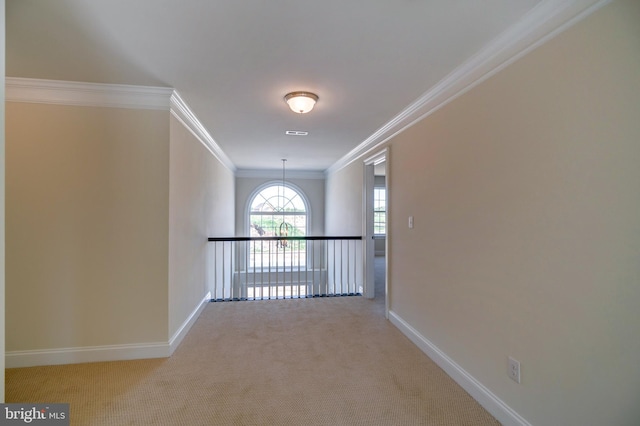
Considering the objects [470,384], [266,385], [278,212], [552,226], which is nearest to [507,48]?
[552,226]

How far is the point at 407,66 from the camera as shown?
202 centimetres

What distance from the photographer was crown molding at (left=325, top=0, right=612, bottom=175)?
1349 mm

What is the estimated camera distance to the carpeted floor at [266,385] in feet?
5.89

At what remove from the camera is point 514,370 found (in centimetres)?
165

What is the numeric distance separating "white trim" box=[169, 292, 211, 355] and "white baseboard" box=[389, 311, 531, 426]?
230cm

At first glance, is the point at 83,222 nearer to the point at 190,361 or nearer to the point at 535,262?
the point at 190,361

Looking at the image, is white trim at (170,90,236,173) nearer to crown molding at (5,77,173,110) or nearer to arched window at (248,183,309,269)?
crown molding at (5,77,173,110)

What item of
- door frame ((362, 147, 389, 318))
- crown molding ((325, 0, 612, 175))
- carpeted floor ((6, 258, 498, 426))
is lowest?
carpeted floor ((6, 258, 498, 426))

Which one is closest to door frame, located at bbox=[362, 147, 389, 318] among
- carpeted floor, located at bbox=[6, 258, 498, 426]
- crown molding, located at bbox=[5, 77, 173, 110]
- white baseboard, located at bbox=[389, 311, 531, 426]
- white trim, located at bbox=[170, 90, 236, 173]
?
carpeted floor, located at bbox=[6, 258, 498, 426]

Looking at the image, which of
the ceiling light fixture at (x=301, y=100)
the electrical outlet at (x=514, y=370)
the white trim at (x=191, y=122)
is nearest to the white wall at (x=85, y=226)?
the white trim at (x=191, y=122)

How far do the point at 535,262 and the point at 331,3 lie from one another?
5.64ft

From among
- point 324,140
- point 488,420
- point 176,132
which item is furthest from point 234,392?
point 324,140

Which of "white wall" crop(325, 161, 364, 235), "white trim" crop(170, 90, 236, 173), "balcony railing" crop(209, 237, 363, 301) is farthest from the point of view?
"white wall" crop(325, 161, 364, 235)

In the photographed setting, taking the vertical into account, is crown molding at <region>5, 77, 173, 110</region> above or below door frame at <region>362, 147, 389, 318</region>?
above
